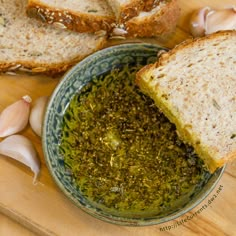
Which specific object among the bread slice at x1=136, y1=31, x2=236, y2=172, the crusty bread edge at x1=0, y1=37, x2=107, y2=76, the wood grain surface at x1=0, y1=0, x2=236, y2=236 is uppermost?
the bread slice at x1=136, y1=31, x2=236, y2=172

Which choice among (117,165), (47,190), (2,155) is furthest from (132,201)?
(2,155)

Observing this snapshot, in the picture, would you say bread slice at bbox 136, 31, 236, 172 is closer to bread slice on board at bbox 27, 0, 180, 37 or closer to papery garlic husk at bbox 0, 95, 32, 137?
bread slice on board at bbox 27, 0, 180, 37

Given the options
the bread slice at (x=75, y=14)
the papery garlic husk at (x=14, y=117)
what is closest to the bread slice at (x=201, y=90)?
the bread slice at (x=75, y=14)

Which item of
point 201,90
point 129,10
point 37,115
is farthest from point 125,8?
point 37,115

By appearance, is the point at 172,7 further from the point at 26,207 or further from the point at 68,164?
→ the point at 26,207

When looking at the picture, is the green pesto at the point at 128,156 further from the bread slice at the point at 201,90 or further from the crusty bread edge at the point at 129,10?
the crusty bread edge at the point at 129,10

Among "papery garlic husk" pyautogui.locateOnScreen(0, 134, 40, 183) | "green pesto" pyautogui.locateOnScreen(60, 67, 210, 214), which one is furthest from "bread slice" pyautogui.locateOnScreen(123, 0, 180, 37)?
"papery garlic husk" pyautogui.locateOnScreen(0, 134, 40, 183)

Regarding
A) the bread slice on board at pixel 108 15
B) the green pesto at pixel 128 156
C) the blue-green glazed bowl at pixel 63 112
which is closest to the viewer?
the blue-green glazed bowl at pixel 63 112
